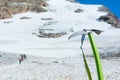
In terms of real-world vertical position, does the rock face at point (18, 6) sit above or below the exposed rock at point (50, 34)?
above

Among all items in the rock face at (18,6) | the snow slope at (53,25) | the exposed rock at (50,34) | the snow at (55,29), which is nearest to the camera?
the snow at (55,29)

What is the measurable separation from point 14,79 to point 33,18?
316 feet

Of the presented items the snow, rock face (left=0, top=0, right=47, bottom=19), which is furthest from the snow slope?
rock face (left=0, top=0, right=47, bottom=19)

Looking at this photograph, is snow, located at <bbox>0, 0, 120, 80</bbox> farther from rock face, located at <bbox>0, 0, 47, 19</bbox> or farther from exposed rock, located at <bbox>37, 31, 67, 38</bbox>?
rock face, located at <bbox>0, 0, 47, 19</bbox>

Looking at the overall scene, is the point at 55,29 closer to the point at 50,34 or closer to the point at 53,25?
the point at 53,25

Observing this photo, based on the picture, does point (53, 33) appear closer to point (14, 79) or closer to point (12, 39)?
point (12, 39)

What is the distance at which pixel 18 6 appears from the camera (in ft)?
409

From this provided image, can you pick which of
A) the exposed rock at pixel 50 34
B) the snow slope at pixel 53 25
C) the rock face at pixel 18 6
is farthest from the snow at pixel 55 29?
the rock face at pixel 18 6

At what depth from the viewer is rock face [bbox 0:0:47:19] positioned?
119 m

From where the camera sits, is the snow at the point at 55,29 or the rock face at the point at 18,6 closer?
the snow at the point at 55,29

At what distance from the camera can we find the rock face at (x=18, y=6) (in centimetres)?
11881

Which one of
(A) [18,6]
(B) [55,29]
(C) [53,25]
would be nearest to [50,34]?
(B) [55,29]

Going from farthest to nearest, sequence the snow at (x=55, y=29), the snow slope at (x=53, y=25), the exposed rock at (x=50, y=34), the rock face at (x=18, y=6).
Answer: the rock face at (x=18, y=6), the exposed rock at (x=50, y=34), the snow slope at (x=53, y=25), the snow at (x=55, y=29)

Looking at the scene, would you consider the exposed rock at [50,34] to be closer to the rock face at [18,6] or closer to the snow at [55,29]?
the snow at [55,29]
